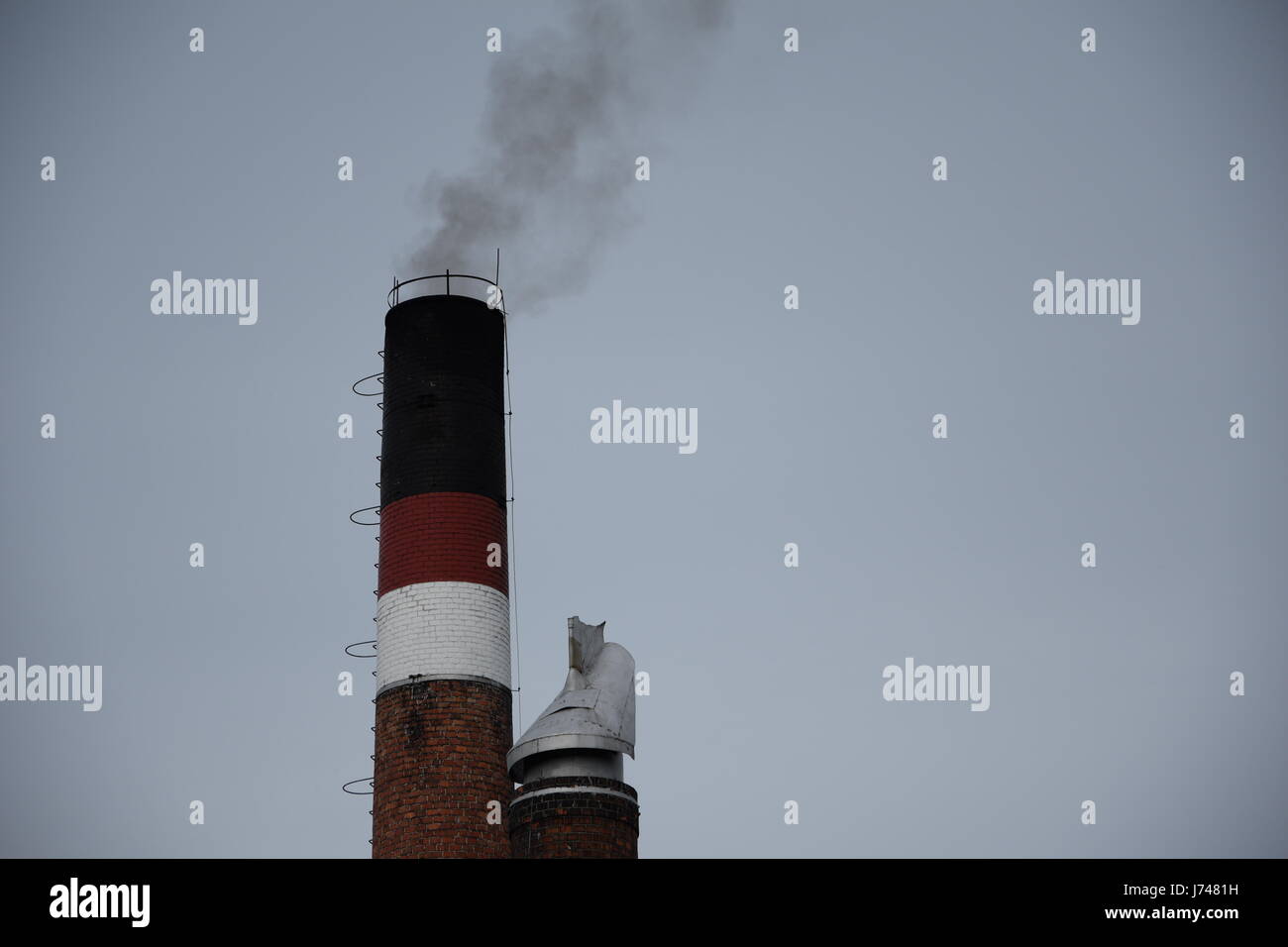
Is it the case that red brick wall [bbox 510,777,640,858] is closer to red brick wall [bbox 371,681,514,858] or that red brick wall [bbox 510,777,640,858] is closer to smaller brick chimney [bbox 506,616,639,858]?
smaller brick chimney [bbox 506,616,639,858]

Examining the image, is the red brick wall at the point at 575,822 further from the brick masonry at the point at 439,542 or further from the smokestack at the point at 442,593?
the brick masonry at the point at 439,542

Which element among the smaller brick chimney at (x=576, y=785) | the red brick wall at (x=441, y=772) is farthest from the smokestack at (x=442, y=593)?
the smaller brick chimney at (x=576, y=785)

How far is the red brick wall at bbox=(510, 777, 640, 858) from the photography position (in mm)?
22484

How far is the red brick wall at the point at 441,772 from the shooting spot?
27797 millimetres

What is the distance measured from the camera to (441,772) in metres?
28.1

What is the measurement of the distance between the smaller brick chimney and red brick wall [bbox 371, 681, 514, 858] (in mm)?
4345

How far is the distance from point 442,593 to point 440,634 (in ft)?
2.20

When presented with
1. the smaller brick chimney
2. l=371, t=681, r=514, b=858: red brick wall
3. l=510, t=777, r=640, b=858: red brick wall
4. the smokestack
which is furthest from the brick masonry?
l=510, t=777, r=640, b=858: red brick wall

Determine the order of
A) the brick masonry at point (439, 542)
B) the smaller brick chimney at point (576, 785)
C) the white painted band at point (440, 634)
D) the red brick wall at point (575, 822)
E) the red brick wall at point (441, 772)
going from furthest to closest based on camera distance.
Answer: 1. the brick masonry at point (439, 542)
2. the white painted band at point (440, 634)
3. the red brick wall at point (441, 772)
4. the smaller brick chimney at point (576, 785)
5. the red brick wall at point (575, 822)

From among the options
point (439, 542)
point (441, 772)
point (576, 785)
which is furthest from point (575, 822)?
point (439, 542)

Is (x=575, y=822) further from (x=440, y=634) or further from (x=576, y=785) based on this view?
(x=440, y=634)
